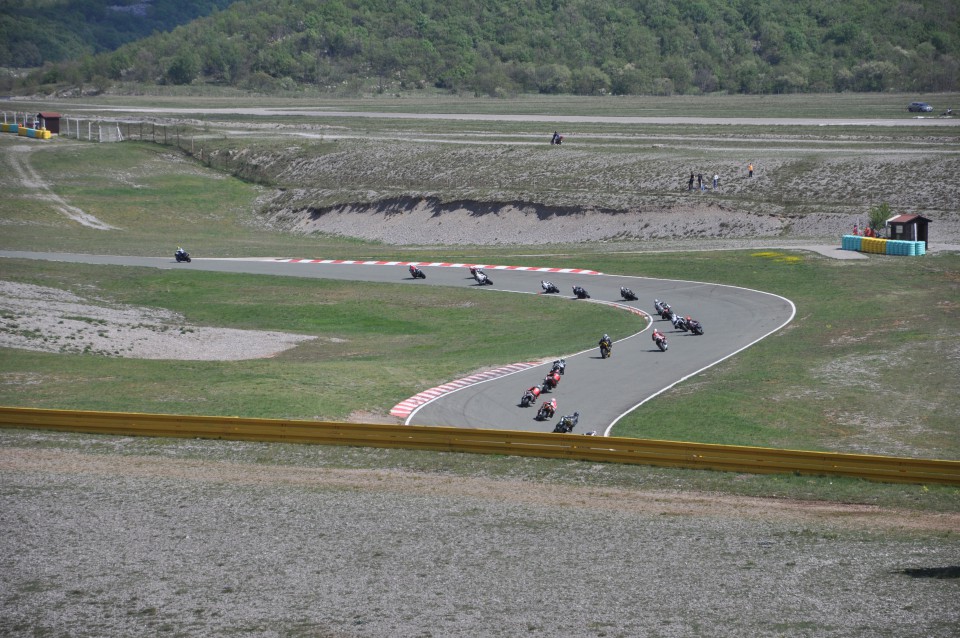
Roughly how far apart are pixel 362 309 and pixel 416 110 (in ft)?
301

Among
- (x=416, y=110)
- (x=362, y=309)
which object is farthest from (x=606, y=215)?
(x=416, y=110)

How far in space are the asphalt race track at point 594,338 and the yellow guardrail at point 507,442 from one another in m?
3.66

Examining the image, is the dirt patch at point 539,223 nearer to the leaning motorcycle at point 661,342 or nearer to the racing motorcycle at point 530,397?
the leaning motorcycle at point 661,342

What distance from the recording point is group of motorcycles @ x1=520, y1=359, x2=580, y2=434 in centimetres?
2725

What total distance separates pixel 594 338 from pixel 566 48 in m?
141

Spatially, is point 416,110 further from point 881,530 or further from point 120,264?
point 881,530

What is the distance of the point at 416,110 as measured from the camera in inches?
5443

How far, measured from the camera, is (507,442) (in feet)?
81.8

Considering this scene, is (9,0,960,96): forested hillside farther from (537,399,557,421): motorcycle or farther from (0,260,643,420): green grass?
(537,399,557,421): motorcycle

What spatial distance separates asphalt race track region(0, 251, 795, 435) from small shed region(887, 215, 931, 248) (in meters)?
12.3

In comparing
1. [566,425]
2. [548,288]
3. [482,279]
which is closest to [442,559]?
[566,425]

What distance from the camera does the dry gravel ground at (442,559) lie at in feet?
52.2

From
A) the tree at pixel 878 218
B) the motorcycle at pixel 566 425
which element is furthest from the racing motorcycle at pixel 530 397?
the tree at pixel 878 218

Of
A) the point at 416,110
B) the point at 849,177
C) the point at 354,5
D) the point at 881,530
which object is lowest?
the point at 881,530
